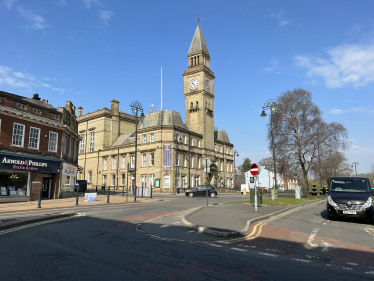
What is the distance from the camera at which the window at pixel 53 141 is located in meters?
25.3

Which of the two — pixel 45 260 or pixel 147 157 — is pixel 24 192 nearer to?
pixel 45 260

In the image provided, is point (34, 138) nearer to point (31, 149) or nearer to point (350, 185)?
point (31, 149)

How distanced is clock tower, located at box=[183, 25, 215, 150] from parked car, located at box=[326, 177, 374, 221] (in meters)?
40.9

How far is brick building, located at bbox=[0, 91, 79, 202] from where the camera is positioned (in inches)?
837

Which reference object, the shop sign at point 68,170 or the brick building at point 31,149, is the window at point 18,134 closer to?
the brick building at point 31,149

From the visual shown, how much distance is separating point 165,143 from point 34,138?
25663 millimetres

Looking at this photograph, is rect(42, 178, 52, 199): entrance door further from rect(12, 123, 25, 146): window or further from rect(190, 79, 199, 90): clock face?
rect(190, 79, 199, 90): clock face

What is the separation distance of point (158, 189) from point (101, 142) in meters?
18.7

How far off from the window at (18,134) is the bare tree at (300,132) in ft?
83.6

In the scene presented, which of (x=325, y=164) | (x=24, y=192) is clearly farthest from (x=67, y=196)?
(x=325, y=164)

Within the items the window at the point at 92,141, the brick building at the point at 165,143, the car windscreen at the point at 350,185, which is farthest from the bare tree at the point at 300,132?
the window at the point at 92,141

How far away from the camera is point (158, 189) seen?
46.3 meters

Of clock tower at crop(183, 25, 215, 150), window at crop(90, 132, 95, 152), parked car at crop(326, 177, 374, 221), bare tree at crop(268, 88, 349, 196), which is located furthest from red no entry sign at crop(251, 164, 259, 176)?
window at crop(90, 132, 95, 152)

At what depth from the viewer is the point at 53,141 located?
25.6 meters
